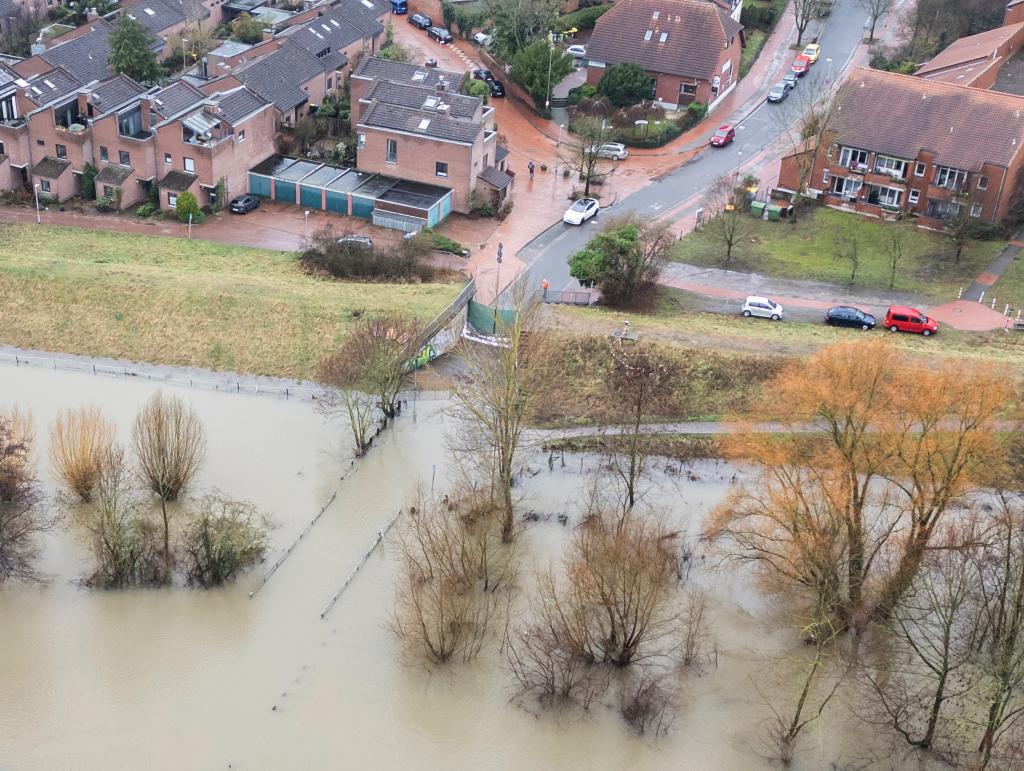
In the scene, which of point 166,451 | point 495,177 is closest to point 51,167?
point 495,177

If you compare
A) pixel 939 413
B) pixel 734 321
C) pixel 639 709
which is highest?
pixel 939 413

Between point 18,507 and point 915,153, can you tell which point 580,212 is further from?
point 18,507

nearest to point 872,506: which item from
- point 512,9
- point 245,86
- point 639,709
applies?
point 639,709

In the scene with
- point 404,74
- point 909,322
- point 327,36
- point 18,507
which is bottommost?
point 18,507

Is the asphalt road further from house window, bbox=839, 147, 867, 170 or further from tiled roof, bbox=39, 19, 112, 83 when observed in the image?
tiled roof, bbox=39, 19, 112, 83

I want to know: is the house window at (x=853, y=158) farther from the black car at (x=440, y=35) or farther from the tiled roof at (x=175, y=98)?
the tiled roof at (x=175, y=98)

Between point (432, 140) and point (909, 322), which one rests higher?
point (432, 140)

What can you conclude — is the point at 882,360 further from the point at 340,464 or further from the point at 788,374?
the point at 340,464
